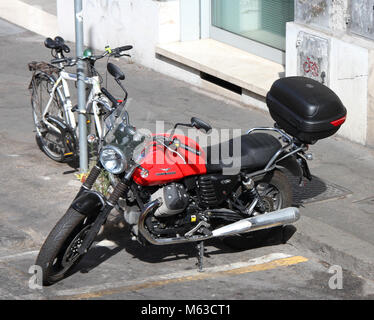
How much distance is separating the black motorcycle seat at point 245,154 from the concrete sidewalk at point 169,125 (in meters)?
0.73

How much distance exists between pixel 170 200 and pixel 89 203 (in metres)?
0.57

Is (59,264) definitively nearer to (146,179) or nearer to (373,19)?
(146,179)

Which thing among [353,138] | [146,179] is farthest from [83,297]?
[353,138]

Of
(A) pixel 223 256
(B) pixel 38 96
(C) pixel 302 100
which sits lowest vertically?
(A) pixel 223 256

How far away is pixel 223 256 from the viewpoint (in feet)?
20.8

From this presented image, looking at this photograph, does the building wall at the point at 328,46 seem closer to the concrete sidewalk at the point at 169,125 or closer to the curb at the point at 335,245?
the concrete sidewalk at the point at 169,125

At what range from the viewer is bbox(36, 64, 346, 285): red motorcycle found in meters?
5.62

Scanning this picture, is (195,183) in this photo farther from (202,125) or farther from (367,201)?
(367,201)

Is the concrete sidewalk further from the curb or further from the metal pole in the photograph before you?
the metal pole

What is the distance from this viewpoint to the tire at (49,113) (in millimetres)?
7953

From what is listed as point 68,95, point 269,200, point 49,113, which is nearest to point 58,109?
point 49,113

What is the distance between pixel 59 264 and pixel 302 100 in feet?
7.05

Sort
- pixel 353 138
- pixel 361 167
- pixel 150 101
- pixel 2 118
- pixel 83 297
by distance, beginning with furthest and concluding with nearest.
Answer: pixel 150 101 → pixel 2 118 → pixel 353 138 → pixel 361 167 → pixel 83 297

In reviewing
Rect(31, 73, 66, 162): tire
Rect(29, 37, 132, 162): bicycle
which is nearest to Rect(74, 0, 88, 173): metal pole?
Rect(29, 37, 132, 162): bicycle
